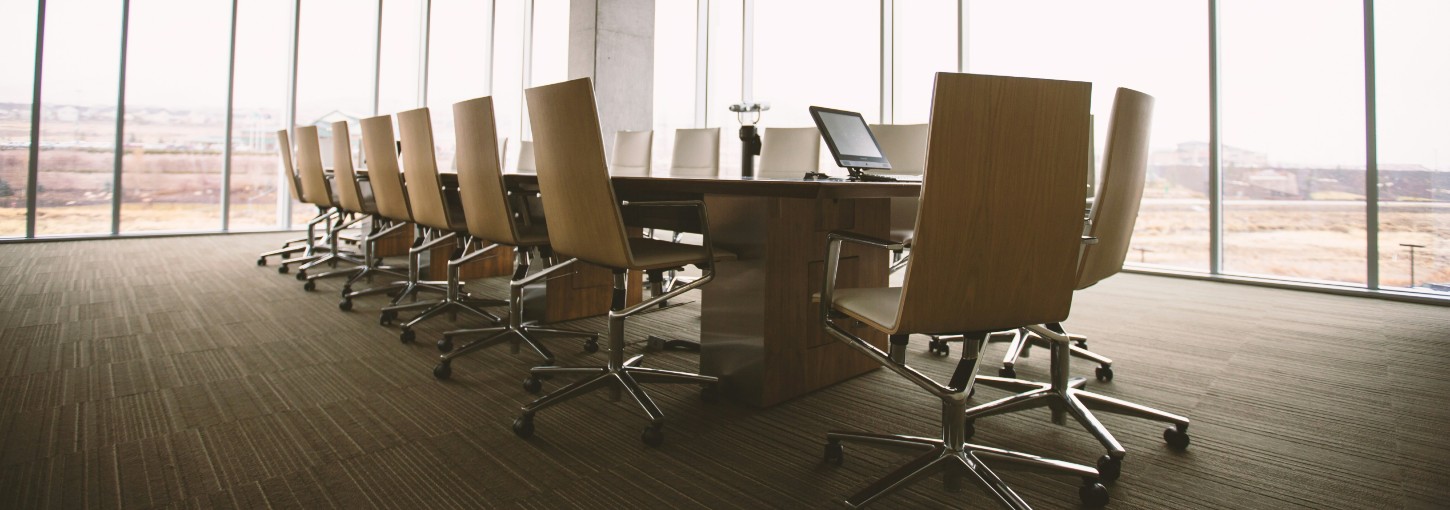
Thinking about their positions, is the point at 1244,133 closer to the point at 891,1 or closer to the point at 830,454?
the point at 891,1

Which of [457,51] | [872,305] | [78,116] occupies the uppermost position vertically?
[457,51]

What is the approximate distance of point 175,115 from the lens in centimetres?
810

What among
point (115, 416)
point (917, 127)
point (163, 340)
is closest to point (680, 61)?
point (917, 127)

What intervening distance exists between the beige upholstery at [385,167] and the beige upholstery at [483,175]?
3.04 feet

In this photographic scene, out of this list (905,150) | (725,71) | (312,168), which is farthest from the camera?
(725,71)

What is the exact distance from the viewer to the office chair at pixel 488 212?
2.66m

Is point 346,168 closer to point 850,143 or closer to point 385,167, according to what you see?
point 385,167

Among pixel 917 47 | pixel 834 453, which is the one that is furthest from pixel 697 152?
pixel 834 453

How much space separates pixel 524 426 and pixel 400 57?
9194 mm

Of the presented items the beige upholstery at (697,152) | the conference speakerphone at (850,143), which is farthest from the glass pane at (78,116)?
the conference speakerphone at (850,143)

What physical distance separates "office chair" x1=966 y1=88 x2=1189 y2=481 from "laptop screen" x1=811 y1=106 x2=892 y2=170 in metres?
0.88

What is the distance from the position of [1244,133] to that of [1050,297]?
5.07m

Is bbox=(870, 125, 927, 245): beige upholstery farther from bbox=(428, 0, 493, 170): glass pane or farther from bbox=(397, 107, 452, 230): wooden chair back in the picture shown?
bbox=(428, 0, 493, 170): glass pane

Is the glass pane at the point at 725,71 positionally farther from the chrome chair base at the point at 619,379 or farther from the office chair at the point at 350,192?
the chrome chair base at the point at 619,379
